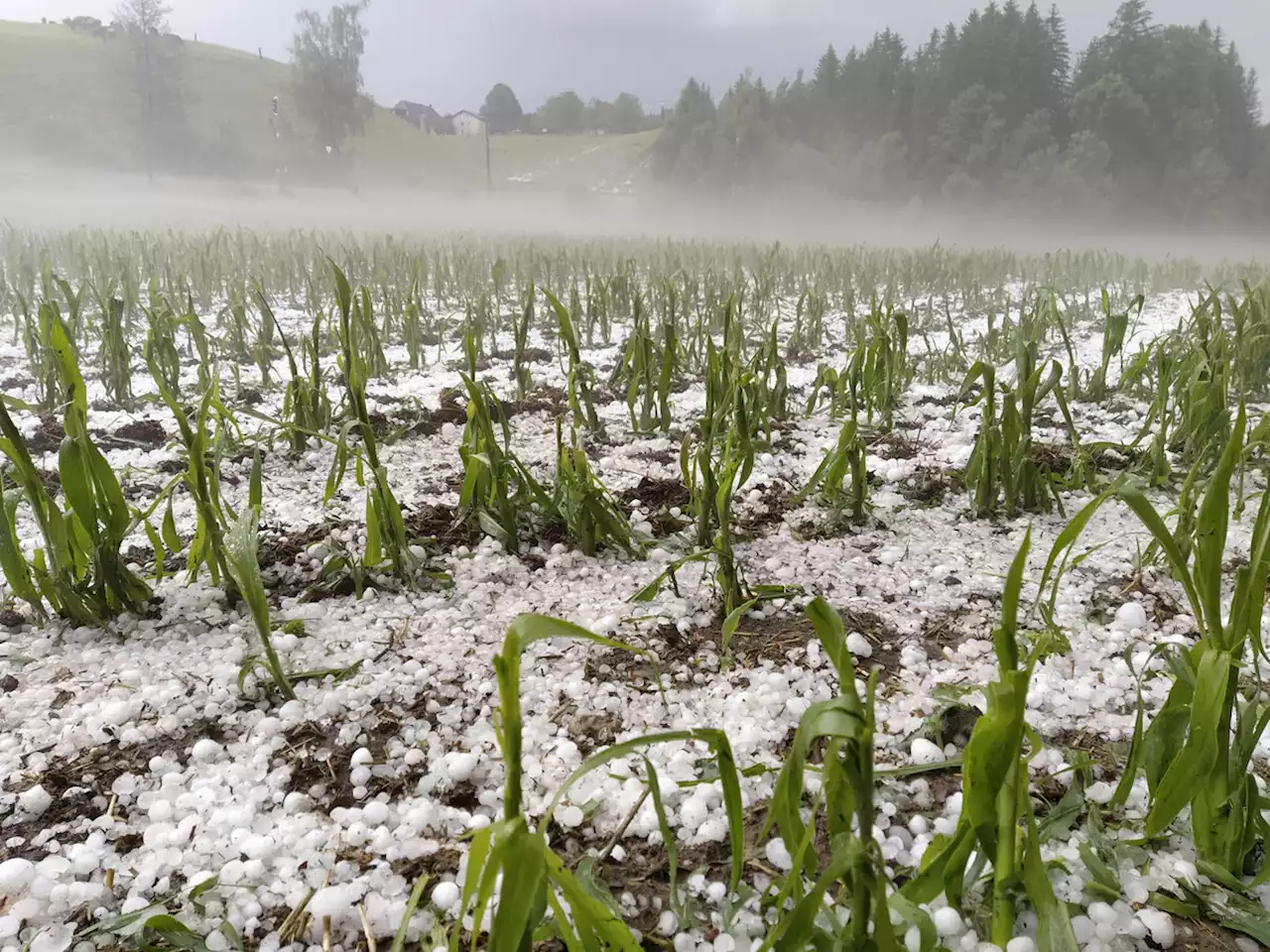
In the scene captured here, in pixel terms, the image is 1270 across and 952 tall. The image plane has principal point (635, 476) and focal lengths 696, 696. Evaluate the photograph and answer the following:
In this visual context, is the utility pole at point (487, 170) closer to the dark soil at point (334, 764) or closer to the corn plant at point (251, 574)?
the corn plant at point (251, 574)

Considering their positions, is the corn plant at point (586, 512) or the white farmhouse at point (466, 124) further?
the white farmhouse at point (466, 124)

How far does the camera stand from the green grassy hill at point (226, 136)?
2597cm

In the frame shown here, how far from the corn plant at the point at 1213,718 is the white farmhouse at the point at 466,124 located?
4073 cm

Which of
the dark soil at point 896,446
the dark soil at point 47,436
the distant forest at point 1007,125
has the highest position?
the distant forest at point 1007,125

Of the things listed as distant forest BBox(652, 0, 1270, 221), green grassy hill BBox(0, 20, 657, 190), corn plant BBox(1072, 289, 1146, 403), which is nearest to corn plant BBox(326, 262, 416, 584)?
corn plant BBox(1072, 289, 1146, 403)

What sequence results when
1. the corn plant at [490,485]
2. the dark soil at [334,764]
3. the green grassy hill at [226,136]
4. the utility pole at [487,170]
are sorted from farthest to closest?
the utility pole at [487,170] < the green grassy hill at [226,136] < the corn plant at [490,485] < the dark soil at [334,764]

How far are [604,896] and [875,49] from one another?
88.3ft

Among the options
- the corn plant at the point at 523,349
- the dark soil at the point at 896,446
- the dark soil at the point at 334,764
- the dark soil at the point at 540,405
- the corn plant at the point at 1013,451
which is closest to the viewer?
the dark soil at the point at 334,764

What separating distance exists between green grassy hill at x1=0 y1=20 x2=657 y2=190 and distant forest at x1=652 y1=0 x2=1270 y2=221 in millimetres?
5548

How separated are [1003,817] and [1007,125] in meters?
23.2

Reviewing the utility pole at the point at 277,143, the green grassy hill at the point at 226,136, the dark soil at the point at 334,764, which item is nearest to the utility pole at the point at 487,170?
the green grassy hill at the point at 226,136

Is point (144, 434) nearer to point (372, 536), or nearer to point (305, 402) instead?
point (305, 402)

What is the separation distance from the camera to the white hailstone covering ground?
23.8 inches

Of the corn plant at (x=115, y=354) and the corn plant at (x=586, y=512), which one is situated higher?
the corn plant at (x=115, y=354)
